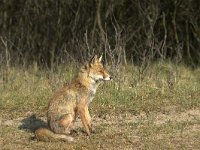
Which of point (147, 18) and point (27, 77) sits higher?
point (147, 18)

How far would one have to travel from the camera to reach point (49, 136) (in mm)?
7883

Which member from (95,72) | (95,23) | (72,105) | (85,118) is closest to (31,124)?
(72,105)

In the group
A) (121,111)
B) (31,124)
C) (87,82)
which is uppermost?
(87,82)

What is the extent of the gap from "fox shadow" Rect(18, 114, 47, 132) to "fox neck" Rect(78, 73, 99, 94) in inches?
44.2

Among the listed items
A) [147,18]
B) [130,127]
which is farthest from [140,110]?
[147,18]

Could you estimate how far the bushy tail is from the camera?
7.87m

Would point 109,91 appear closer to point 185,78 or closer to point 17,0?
point 185,78

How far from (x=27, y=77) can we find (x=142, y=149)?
21.7 ft

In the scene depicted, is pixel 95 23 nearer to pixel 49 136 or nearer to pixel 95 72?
pixel 95 72

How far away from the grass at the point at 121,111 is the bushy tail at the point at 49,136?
0.27 ft

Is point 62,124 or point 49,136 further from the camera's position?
point 62,124

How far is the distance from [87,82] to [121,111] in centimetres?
143

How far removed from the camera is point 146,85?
11.8m

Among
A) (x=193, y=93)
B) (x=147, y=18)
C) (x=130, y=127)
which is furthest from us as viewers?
(x=147, y=18)
